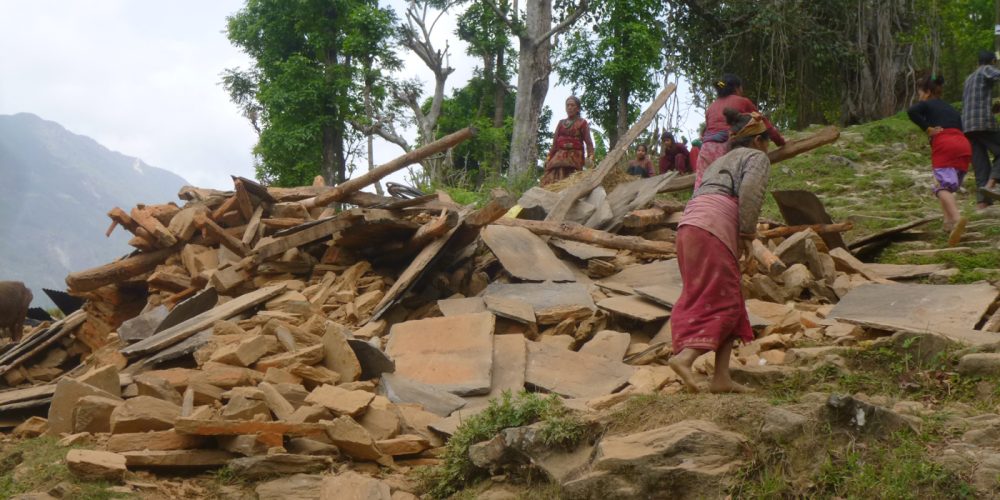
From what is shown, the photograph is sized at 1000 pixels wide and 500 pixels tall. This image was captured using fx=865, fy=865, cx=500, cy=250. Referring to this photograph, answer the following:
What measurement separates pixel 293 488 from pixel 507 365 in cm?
197

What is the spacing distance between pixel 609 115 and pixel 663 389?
23.4m

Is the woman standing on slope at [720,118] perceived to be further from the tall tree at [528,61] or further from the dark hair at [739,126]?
the tall tree at [528,61]

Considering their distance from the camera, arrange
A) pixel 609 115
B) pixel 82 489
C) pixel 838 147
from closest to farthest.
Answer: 1. pixel 82 489
2. pixel 838 147
3. pixel 609 115

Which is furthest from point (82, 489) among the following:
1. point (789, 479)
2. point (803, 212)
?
point (803, 212)

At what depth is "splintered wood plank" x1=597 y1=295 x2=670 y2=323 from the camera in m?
6.30

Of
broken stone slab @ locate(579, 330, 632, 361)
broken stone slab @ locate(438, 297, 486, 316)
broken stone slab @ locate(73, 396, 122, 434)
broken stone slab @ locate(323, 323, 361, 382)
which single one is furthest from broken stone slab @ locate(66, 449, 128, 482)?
broken stone slab @ locate(579, 330, 632, 361)

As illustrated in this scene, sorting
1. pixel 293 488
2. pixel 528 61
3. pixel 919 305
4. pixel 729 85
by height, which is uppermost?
pixel 528 61

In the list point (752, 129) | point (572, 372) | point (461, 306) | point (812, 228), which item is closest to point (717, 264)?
point (752, 129)

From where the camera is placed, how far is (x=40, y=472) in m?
4.14

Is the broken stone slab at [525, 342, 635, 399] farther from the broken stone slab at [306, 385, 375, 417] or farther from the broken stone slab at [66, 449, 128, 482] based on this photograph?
the broken stone slab at [66, 449, 128, 482]

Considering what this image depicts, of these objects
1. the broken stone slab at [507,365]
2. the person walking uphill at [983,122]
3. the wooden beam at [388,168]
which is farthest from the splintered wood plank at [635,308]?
the person walking uphill at [983,122]

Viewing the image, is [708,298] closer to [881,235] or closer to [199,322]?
[199,322]

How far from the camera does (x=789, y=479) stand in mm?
3129

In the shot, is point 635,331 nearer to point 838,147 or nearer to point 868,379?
point 868,379
